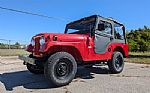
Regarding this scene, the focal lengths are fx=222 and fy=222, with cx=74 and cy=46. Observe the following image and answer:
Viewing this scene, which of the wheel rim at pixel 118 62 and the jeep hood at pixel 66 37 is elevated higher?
the jeep hood at pixel 66 37

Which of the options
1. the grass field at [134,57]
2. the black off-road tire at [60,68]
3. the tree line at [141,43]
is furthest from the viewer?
the tree line at [141,43]

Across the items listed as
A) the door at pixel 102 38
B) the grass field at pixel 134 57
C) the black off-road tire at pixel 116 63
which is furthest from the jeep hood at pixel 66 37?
the grass field at pixel 134 57

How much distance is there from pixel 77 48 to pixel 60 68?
82cm

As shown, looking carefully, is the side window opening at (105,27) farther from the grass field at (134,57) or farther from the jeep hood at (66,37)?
the grass field at (134,57)

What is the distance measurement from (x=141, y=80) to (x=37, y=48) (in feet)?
10.2

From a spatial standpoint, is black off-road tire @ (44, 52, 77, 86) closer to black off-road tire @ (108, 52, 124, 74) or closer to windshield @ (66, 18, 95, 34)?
windshield @ (66, 18, 95, 34)

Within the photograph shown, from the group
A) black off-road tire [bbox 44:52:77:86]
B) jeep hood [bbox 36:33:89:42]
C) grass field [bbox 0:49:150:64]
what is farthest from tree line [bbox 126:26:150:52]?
black off-road tire [bbox 44:52:77:86]

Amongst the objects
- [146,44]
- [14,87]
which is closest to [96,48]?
[14,87]

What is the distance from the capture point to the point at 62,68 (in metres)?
5.79

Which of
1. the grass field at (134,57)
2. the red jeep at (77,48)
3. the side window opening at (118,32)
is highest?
the side window opening at (118,32)

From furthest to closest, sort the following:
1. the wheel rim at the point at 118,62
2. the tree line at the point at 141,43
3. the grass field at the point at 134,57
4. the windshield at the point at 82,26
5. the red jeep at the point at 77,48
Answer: the tree line at the point at 141,43 → the grass field at the point at 134,57 → the wheel rim at the point at 118,62 → the windshield at the point at 82,26 → the red jeep at the point at 77,48

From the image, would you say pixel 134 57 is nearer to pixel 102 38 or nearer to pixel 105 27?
pixel 105 27

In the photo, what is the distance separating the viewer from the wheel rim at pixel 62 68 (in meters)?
5.65

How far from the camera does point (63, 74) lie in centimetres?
577
